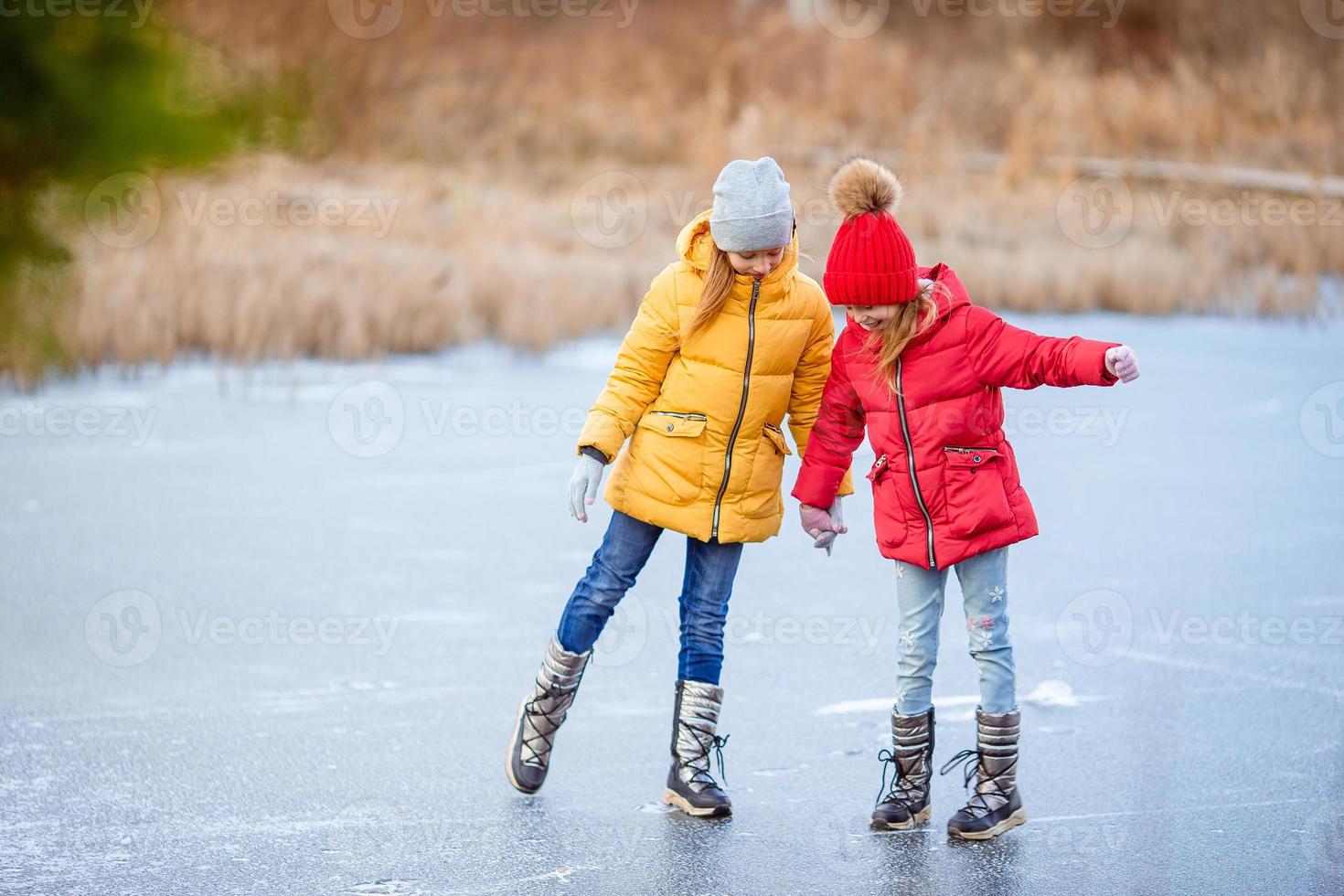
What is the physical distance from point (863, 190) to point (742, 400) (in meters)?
0.55

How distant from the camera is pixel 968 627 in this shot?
3486mm

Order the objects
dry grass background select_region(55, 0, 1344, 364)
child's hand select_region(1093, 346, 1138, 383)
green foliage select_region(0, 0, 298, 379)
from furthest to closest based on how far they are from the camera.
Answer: dry grass background select_region(55, 0, 1344, 364) → child's hand select_region(1093, 346, 1138, 383) → green foliage select_region(0, 0, 298, 379)

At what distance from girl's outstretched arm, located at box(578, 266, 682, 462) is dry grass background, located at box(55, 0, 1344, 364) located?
2.82 feet

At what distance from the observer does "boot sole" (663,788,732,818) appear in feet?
11.5

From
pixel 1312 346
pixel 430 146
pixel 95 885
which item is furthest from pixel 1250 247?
pixel 95 885

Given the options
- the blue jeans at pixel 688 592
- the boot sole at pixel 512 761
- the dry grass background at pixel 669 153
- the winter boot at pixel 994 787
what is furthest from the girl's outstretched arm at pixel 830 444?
the dry grass background at pixel 669 153

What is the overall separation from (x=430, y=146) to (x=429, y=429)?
1280 centimetres

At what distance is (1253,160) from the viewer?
18391 millimetres

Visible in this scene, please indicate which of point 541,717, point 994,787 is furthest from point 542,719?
point 994,787

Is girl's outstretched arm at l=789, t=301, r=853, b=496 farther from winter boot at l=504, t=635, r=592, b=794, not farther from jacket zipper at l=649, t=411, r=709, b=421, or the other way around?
winter boot at l=504, t=635, r=592, b=794

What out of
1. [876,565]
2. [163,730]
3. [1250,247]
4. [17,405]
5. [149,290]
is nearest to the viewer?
[163,730]

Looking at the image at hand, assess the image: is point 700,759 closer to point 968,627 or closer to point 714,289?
point 968,627

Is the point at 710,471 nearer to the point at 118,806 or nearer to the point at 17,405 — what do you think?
the point at 118,806

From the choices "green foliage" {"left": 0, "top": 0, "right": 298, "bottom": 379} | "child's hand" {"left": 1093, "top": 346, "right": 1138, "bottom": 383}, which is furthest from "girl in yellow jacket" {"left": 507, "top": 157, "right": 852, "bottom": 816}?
"green foliage" {"left": 0, "top": 0, "right": 298, "bottom": 379}
